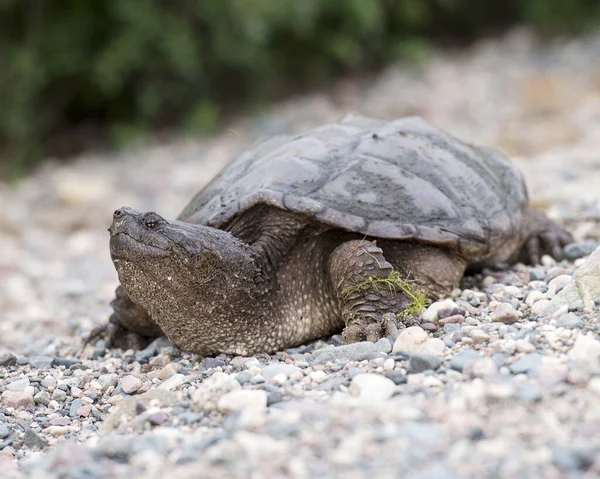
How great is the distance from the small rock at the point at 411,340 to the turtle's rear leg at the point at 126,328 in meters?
1.26

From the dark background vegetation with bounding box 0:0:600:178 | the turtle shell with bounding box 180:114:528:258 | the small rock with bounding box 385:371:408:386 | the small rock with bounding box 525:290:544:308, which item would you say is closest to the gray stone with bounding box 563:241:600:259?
the turtle shell with bounding box 180:114:528:258

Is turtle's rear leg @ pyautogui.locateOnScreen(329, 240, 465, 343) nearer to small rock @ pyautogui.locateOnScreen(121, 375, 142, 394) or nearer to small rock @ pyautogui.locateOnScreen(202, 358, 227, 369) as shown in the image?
small rock @ pyautogui.locateOnScreen(202, 358, 227, 369)

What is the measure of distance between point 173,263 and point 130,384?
489 mm

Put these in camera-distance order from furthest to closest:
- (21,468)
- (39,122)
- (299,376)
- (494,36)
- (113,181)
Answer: (494,36) < (39,122) < (113,181) < (299,376) < (21,468)

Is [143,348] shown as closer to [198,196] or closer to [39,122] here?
[198,196]

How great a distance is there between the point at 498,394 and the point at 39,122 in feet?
29.5

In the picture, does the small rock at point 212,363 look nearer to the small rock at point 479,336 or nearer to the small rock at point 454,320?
the small rock at point 454,320

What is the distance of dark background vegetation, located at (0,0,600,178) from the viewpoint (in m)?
9.73

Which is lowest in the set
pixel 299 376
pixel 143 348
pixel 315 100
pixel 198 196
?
pixel 299 376

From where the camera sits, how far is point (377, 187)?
336 cm

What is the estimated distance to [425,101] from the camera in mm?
10430

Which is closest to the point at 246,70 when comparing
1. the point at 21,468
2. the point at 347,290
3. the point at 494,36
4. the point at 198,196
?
the point at 494,36

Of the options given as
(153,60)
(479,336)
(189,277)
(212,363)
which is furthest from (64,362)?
(153,60)

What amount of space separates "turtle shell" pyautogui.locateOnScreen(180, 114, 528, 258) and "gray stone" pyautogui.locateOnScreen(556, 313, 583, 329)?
0.72 meters
